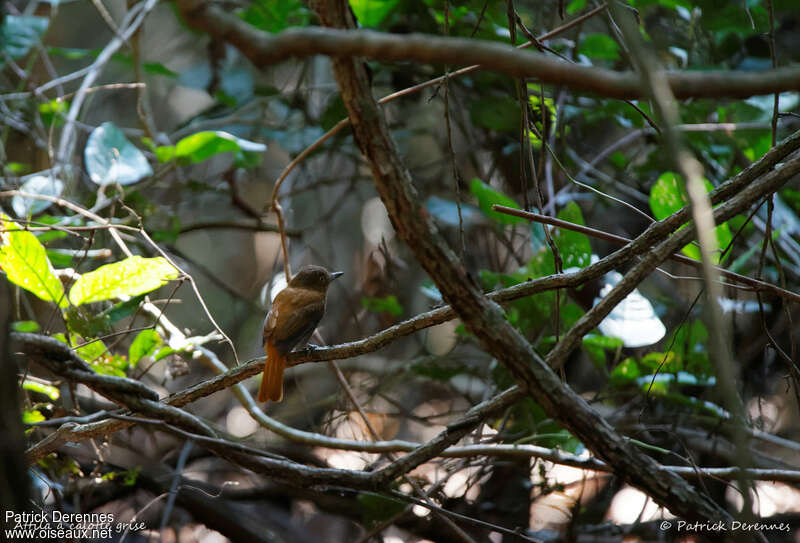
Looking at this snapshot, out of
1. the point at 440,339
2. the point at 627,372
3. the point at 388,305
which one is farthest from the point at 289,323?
the point at 440,339

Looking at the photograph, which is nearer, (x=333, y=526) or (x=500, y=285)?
(x=500, y=285)

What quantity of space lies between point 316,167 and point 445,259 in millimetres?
5011

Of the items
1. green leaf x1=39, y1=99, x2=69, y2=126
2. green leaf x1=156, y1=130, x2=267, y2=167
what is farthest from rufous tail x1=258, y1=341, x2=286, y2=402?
green leaf x1=39, y1=99, x2=69, y2=126

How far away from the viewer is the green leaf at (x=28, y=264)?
2.27 metres

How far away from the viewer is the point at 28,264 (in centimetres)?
231

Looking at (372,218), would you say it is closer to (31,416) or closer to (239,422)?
(239,422)

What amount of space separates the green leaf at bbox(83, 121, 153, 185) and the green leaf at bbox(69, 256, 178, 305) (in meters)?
1.13

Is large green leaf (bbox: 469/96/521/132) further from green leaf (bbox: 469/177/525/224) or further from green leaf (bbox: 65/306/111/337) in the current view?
green leaf (bbox: 65/306/111/337)

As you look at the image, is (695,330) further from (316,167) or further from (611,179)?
(316,167)

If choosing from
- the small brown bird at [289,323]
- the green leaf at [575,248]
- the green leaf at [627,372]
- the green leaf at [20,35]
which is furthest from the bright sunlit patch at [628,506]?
the green leaf at [20,35]

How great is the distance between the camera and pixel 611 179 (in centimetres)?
463

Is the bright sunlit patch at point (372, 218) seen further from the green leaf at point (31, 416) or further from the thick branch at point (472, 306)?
the thick branch at point (472, 306)

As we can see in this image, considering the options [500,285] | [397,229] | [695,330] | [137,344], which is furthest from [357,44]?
[695,330]

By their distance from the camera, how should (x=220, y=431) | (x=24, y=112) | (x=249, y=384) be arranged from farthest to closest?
(x=249, y=384), (x=24, y=112), (x=220, y=431)
